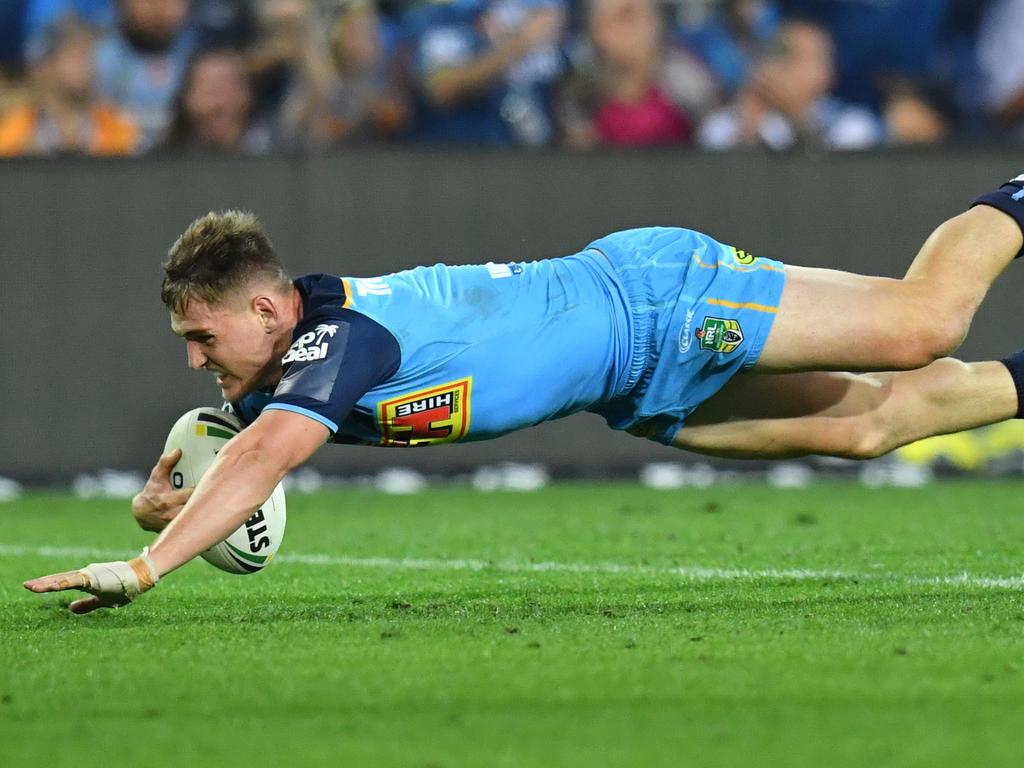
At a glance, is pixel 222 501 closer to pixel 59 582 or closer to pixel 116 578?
pixel 116 578

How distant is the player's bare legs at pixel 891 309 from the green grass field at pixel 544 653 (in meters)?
0.84

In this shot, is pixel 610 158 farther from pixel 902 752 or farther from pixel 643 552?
pixel 902 752

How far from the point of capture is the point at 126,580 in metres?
4.91

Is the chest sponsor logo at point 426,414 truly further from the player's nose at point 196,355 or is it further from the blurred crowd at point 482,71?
the blurred crowd at point 482,71

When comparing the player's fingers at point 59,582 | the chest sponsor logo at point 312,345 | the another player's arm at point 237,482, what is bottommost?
the player's fingers at point 59,582

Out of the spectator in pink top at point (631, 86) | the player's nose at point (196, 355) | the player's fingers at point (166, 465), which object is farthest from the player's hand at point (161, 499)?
the spectator in pink top at point (631, 86)

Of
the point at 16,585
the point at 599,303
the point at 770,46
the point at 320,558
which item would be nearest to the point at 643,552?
the point at 320,558

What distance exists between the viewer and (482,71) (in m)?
11.6

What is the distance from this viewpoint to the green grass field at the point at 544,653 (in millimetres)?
3699

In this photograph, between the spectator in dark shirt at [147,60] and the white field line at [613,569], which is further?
the spectator in dark shirt at [147,60]

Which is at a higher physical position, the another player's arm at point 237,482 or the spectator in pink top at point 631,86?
the spectator in pink top at point 631,86

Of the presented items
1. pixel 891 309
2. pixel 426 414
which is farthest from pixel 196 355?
pixel 891 309

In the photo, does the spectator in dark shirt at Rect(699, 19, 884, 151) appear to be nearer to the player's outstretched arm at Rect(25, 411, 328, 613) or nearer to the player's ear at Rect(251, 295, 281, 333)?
the player's ear at Rect(251, 295, 281, 333)

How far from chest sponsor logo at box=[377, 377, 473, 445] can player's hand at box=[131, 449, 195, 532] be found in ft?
2.76
